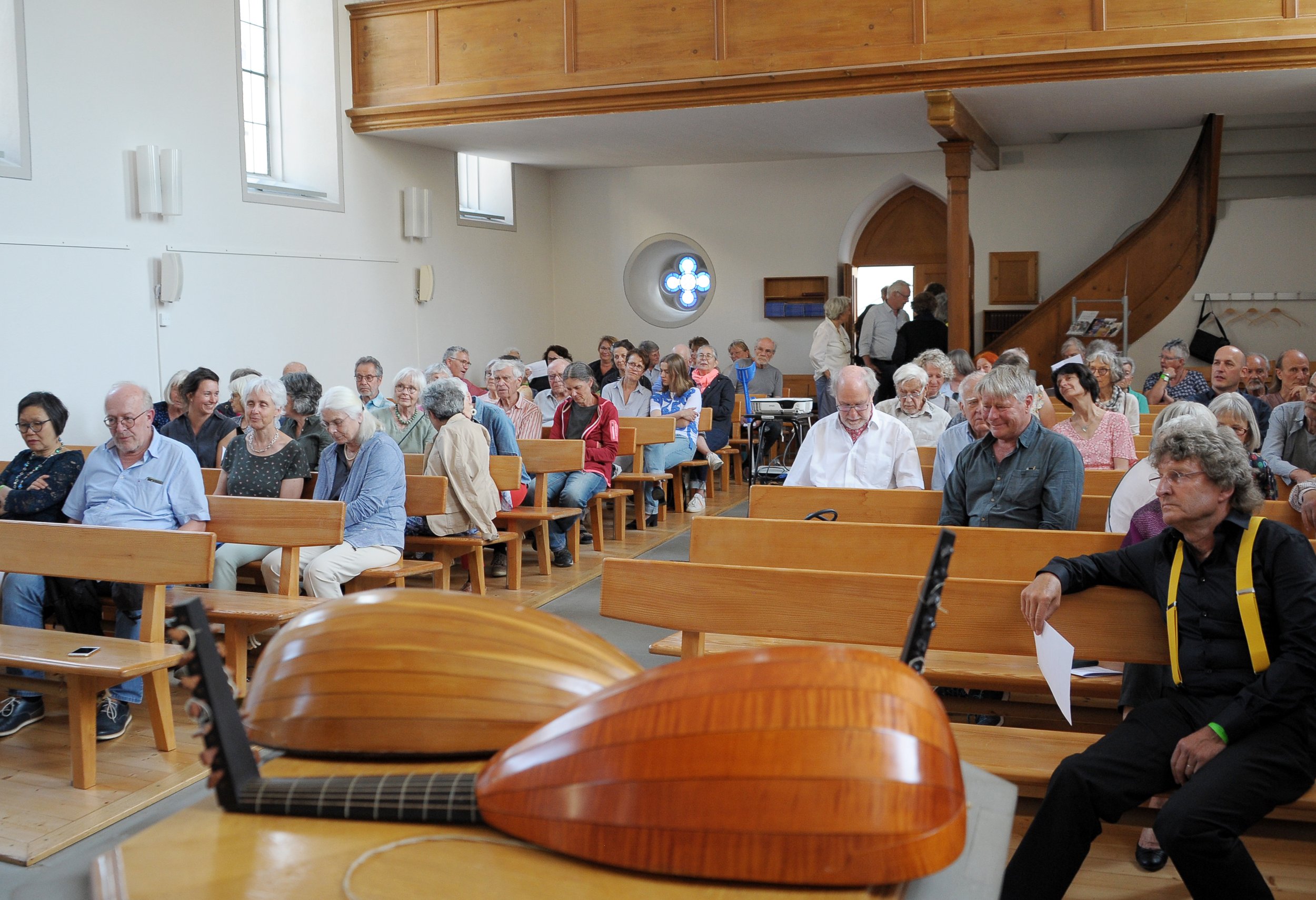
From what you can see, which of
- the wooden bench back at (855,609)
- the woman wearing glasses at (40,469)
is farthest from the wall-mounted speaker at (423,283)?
the wooden bench back at (855,609)

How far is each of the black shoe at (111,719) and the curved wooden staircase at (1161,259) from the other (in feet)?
29.5

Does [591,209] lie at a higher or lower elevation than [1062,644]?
higher

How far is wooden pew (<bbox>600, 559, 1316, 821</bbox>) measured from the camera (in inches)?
104

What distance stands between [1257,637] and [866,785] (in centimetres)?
221

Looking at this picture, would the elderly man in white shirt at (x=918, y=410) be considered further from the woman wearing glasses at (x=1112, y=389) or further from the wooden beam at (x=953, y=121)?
the wooden beam at (x=953, y=121)

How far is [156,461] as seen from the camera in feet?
14.8

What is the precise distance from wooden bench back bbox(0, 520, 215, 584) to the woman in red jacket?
10.6ft

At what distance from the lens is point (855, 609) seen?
2852 millimetres

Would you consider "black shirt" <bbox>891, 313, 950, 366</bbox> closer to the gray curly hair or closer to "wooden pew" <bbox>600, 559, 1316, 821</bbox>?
"wooden pew" <bbox>600, 559, 1316, 821</bbox>

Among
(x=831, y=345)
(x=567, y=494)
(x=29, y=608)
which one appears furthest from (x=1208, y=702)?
(x=831, y=345)

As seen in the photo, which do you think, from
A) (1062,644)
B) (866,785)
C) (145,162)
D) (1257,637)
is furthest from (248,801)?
(145,162)

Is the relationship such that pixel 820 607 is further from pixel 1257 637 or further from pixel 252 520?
pixel 252 520

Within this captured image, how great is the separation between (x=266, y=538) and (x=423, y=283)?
714 centimetres

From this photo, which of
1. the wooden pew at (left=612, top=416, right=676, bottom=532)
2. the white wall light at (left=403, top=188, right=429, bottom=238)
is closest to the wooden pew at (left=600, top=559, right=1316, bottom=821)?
the wooden pew at (left=612, top=416, right=676, bottom=532)
